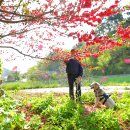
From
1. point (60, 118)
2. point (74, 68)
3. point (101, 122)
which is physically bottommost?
point (101, 122)

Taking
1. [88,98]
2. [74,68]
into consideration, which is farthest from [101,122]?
[88,98]

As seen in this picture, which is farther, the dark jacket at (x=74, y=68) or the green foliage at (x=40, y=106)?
the dark jacket at (x=74, y=68)

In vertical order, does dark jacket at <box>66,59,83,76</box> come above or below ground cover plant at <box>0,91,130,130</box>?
above

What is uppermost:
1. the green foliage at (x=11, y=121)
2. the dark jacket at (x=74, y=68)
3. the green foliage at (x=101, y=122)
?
the dark jacket at (x=74, y=68)

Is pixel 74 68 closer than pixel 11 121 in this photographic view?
No

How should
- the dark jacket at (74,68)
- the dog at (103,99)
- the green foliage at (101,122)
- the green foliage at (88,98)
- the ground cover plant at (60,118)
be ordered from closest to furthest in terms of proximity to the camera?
the ground cover plant at (60,118) → the green foliage at (101,122) → the dog at (103,99) → the dark jacket at (74,68) → the green foliage at (88,98)

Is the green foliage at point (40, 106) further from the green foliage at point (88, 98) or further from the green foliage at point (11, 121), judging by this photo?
the green foliage at point (88, 98)

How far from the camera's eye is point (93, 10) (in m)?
6.92

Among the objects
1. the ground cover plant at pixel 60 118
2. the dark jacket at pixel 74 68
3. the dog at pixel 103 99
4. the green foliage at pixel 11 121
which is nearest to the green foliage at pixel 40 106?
the ground cover plant at pixel 60 118

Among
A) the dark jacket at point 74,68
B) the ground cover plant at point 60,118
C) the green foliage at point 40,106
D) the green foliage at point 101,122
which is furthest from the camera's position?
the dark jacket at point 74,68

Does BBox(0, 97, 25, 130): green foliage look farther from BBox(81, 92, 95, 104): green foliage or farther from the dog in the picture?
BBox(81, 92, 95, 104): green foliage

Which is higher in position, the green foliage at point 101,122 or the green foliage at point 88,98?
the green foliage at point 88,98

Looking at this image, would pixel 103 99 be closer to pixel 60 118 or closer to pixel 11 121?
pixel 60 118

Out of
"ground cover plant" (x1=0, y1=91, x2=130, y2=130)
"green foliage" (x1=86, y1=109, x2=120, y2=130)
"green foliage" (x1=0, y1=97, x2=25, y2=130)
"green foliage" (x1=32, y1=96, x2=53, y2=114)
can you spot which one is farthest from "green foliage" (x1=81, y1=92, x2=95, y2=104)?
"green foliage" (x1=0, y1=97, x2=25, y2=130)
